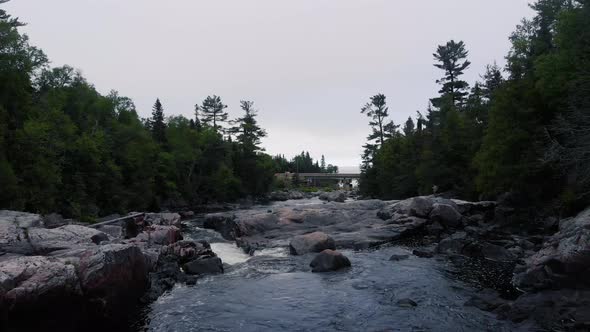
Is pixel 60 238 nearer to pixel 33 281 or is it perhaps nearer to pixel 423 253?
pixel 33 281

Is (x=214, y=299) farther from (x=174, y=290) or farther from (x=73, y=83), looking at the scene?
(x=73, y=83)

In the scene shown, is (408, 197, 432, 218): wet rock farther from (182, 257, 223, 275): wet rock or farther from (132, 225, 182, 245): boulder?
(132, 225, 182, 245): boulder

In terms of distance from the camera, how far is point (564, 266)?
1087 cm

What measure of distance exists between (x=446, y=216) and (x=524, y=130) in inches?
292

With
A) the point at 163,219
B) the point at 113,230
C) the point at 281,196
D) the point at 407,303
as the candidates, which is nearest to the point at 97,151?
the point at 163,219

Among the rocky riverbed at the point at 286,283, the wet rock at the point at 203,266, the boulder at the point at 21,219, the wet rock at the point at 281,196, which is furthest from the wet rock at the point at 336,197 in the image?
the boulder at the point at 21,219

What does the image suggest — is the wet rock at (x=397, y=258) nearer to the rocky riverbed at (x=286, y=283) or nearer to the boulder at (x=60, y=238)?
the rocky riverbed at (x=286, y=283)

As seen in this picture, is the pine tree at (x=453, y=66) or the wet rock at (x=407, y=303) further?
the pine tree at (x=453, y=66)

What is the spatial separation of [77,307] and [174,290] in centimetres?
427

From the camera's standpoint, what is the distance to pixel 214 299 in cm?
1195

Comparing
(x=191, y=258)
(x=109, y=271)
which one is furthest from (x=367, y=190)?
(x=109, y=271)

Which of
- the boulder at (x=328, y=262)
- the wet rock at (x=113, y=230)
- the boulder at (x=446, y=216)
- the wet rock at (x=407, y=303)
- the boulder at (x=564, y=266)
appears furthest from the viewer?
the boulder at (x=446, y=216)

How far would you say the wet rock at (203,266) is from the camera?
15203 mm

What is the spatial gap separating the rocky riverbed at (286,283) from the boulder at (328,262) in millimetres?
50
